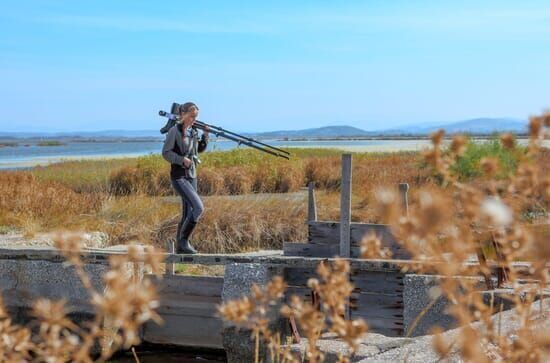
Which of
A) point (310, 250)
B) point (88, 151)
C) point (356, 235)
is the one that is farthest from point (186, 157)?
point (88, 151)

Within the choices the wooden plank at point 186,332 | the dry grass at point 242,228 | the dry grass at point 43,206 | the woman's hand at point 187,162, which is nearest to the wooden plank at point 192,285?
the wooden plank at point 186,332

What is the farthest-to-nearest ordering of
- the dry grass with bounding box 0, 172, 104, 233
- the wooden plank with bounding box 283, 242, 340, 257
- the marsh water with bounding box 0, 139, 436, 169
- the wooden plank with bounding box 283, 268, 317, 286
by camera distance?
the marsh water with bounding box 0, 139, 436, 169 → the dry grass with bounding box 0, 172, 104, 233 → the wooden plank with bounding box 283, 242, 340, 257 → the wooden plank with bounding box 283, 268, 317, 286

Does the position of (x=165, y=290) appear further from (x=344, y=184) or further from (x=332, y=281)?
(x=332, y=281)

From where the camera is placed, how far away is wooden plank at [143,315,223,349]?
10.8 metres

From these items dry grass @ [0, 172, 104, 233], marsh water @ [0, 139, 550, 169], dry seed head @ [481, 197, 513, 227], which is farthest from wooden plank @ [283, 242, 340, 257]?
marsh water @ [0, 139, 550, 169]

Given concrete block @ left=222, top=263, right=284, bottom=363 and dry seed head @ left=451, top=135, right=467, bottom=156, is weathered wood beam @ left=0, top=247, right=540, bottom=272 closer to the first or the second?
concrete block @ left=222, top=263, right=284, bottom=363

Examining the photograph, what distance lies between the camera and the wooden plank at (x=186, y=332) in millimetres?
10750

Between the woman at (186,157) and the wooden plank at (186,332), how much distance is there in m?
1.50

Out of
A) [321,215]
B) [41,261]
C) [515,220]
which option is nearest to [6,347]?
[515,220]

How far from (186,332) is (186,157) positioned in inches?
110

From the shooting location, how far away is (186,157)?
30.7 ft

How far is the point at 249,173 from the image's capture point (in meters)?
21.5

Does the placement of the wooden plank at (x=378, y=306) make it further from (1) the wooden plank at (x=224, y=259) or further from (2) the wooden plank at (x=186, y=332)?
(2) the wooden plank at (x=186, y=332)

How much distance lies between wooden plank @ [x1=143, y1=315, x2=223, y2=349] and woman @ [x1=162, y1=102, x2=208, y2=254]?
Answer: 150 centimetres
